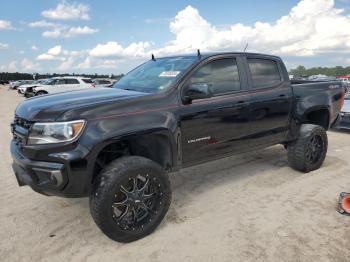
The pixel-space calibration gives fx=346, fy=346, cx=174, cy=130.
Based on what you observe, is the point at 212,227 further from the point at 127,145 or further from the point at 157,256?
the point at 127,145

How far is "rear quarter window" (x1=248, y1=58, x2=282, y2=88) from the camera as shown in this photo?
4781 millimetres

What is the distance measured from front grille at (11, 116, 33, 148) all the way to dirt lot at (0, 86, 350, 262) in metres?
0.97

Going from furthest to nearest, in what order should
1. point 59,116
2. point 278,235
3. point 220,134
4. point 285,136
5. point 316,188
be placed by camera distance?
1. point 285,136
2. point 316,188
3. point 220,134
4. point 278,235
5. point 59,116

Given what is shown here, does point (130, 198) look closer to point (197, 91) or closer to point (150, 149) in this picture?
point (150, 149)

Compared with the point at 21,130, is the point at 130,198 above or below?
below

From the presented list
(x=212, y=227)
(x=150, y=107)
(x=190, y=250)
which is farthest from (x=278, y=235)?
(x=150, y=107)

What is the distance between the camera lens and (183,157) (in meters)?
3.97

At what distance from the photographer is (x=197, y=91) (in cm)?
375

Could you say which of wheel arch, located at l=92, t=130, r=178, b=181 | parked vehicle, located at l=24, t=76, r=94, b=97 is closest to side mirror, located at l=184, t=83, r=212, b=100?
wheel arch, located at l=92, t=130, r=178, b=181

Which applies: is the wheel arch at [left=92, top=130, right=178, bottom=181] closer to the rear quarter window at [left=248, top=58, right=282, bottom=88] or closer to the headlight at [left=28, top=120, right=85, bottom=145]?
the headlight at [left=28, top=120, right=85, bottom=145]

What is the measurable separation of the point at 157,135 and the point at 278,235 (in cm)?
159

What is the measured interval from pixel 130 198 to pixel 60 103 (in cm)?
116

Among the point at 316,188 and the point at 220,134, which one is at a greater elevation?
the point at 220,134

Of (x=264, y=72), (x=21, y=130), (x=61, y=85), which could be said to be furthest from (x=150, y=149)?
(x=61, y=85)
